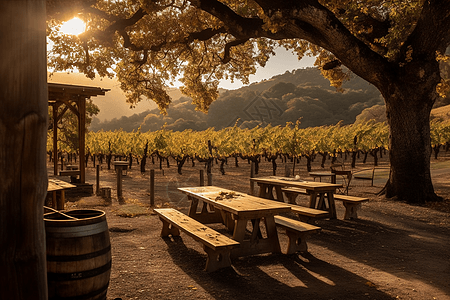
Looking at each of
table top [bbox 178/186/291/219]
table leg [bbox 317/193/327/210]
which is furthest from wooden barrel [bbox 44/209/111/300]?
table leg [bbox 317/193/327/210]

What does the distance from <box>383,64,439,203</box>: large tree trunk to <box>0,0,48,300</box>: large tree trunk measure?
7.72 meters

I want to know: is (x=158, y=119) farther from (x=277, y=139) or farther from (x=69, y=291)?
(x=69, y=291)

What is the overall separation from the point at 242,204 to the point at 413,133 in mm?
5353

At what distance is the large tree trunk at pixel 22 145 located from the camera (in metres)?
1.59

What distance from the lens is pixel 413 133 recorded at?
7.62m

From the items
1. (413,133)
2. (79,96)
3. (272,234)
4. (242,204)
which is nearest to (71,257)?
(242,204)

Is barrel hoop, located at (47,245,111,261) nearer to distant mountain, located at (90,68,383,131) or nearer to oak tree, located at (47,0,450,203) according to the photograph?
oak tree, located at (47,0,450,203)

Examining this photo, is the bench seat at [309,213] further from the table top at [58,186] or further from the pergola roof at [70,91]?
the pergola roof at [70,91]

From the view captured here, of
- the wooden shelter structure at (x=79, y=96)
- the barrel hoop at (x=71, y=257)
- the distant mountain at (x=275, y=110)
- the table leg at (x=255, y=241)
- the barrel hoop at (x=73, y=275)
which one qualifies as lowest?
the table leg at (x=255, y=241)

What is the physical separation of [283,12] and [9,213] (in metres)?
6.24

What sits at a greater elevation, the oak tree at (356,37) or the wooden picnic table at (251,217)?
the oak tree at (356,37)

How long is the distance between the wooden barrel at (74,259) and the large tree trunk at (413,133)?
7.37 meters

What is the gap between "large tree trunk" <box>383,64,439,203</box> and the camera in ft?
24.7

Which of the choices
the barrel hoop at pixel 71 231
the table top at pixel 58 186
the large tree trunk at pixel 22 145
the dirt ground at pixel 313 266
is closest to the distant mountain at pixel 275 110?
the table top at pixel 58 186
